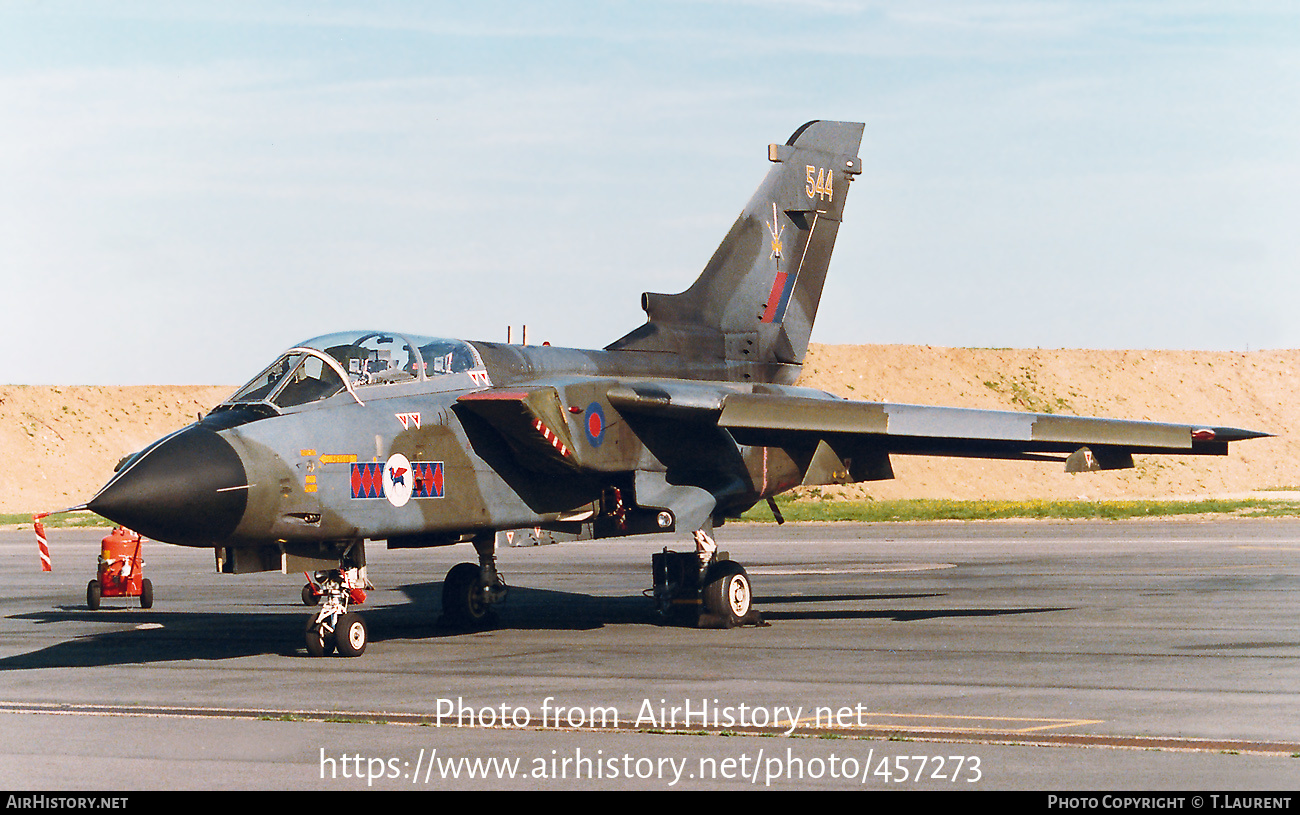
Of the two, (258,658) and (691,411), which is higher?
(691,411)

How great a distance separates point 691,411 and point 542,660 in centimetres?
379

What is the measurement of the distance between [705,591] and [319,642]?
16.0ft

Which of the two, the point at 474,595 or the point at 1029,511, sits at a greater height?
the point at 474,595

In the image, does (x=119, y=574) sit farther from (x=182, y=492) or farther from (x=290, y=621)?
(x=182, y=492)

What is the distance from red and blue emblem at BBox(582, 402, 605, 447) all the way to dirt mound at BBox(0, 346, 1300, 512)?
56992mm

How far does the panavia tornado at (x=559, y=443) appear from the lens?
507 inches

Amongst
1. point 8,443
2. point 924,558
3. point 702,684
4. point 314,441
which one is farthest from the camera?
point 8,443

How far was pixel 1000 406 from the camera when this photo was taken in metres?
82.5

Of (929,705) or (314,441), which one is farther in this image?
(314,441)

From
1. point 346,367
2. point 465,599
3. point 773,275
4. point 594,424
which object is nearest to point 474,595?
point 465,599

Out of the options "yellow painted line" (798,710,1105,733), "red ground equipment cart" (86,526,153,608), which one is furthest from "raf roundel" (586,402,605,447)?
"red ground equipment cart" (86,526,153,608)

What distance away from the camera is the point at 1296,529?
120 ft

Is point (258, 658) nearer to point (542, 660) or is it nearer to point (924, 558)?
point (542, 660)
